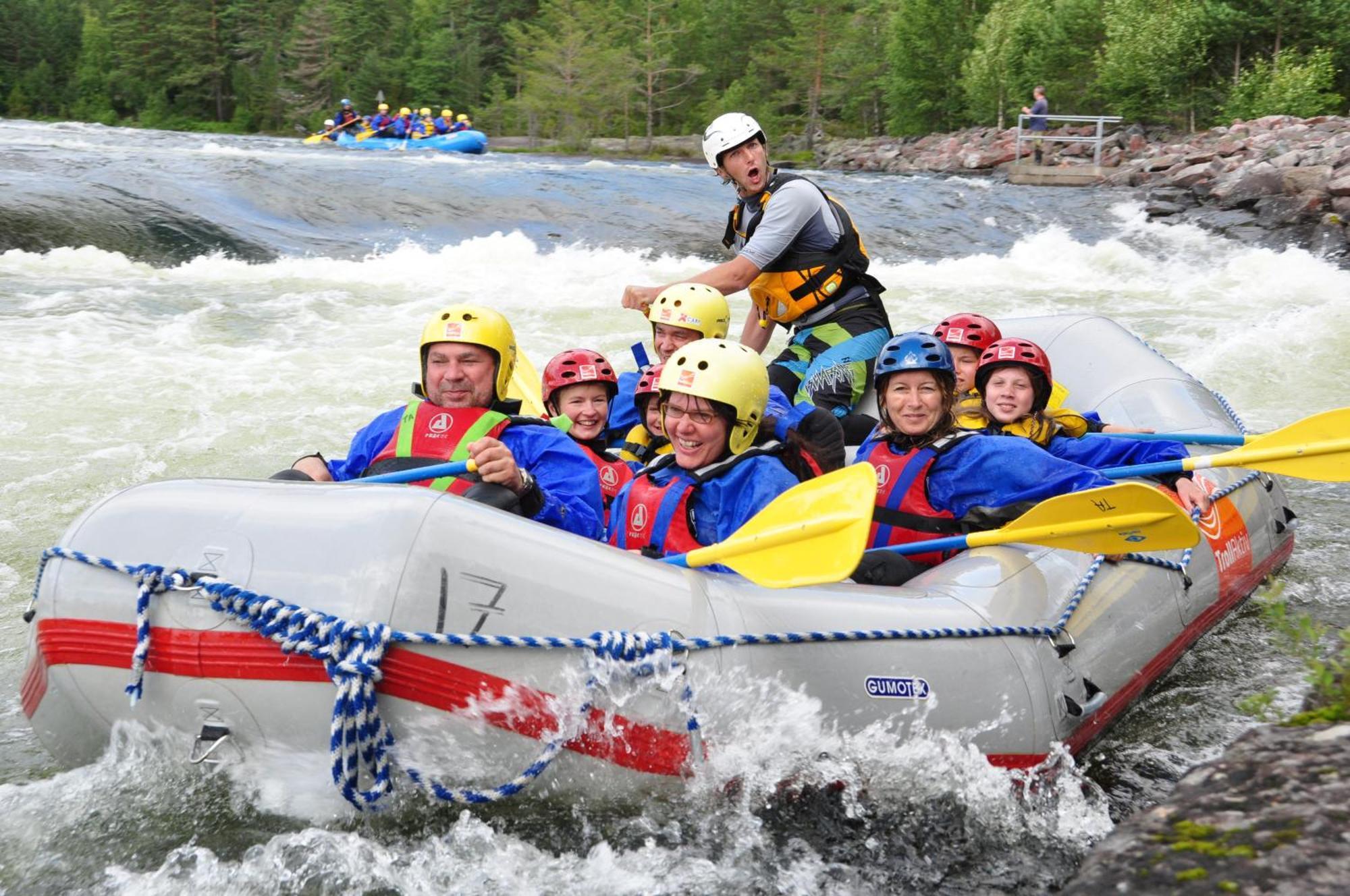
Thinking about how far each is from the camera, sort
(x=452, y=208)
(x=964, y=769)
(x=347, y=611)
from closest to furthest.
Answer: (x=347, y=611) → (x=964, y=769) → (x=452, y=208)

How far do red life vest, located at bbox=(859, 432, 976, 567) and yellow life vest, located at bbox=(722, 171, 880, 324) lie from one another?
1.33 meters

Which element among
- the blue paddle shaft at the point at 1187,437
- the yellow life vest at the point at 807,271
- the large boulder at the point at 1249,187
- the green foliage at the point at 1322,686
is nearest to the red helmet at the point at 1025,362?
the blue paddle shaft at the point at 1187,437

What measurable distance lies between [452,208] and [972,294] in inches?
251

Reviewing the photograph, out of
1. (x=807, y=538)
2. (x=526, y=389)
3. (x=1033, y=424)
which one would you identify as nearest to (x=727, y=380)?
(x=807, y=538)

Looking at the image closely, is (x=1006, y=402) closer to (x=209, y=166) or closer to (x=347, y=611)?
(x=347, y=611)

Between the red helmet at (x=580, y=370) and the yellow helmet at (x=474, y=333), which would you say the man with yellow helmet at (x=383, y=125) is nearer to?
the red helmet at (x=580, y=370)

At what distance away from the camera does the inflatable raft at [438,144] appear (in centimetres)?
2817

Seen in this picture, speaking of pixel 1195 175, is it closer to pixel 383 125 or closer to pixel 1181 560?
pixel 1181 560

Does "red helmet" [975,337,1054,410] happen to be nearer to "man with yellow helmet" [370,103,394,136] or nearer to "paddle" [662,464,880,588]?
"paddle" [662,464,880,588]

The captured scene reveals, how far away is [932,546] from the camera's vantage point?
3.68 metres

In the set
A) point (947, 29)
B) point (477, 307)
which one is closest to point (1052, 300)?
point (477, 307)

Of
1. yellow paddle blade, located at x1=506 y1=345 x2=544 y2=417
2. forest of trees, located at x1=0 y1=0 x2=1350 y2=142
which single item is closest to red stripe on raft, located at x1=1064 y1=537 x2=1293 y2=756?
yellow paddle blade, located at x1=506 y1=345 x2=544 y2=417

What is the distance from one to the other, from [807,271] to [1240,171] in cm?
1513

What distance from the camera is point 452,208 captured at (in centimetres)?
1523
